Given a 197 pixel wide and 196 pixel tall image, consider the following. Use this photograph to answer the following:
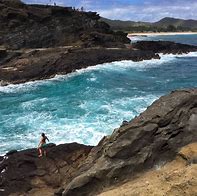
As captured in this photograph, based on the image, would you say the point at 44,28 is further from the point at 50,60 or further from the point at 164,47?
the point at 164,47

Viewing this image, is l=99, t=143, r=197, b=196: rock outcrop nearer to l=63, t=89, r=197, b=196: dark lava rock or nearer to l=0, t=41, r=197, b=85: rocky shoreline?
l=63, t=89, r=197, b=196: dark lava rock

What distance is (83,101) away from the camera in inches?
1455

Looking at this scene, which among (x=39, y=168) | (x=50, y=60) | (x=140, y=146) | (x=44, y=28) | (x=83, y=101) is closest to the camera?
(x=140, y=146)

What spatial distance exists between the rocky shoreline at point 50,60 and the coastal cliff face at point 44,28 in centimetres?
321

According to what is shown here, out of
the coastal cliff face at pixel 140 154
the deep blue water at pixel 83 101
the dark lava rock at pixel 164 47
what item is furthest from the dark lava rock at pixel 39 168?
the dark lava rock at pixel 164 47

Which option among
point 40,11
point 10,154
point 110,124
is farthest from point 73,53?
point 10,154

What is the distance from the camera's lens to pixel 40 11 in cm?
6706

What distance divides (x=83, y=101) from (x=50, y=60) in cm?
1760

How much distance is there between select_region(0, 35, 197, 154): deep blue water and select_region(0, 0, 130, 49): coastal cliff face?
9474mm

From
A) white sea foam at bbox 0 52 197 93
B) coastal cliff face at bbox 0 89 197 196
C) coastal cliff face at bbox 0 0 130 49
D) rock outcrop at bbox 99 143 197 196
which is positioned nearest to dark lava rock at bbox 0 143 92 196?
coastal cliff face at bbox 0 89 197 196

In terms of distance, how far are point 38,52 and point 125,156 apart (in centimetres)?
4383

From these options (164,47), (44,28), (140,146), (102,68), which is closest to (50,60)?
(102,68)

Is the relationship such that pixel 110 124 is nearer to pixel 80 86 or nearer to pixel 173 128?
pixel 173 128

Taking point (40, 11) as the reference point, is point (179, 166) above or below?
below
